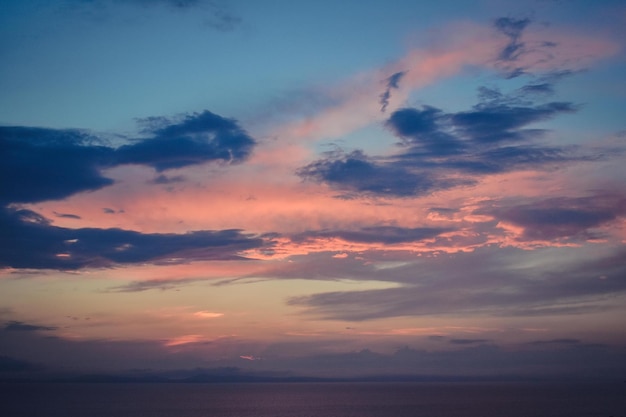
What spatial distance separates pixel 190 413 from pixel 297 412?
2827 cm

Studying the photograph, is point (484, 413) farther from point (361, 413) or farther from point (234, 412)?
point (234, 412)

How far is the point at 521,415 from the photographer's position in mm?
133875

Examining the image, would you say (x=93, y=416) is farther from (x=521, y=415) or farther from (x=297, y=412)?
(x=521, y=415)

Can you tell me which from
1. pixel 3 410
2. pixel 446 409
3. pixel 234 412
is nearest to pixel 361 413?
pixel 446 409

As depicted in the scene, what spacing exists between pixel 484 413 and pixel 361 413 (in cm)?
3042

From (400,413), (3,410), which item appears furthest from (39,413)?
(400,413)

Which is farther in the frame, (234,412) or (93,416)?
(234,412)

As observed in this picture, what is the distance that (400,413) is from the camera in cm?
14488

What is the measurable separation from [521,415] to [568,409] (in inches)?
953

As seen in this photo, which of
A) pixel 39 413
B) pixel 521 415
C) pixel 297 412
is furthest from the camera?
pixel 297 412

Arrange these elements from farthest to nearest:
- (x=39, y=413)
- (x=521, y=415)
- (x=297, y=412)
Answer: (x=297, y=412), (x=39, y=413), (x=521, y=415)

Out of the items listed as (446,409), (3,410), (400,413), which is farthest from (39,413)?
(446,409)

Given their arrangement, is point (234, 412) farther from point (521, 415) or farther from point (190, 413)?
point (521, 415)

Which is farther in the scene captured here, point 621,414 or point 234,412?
point 234,412
